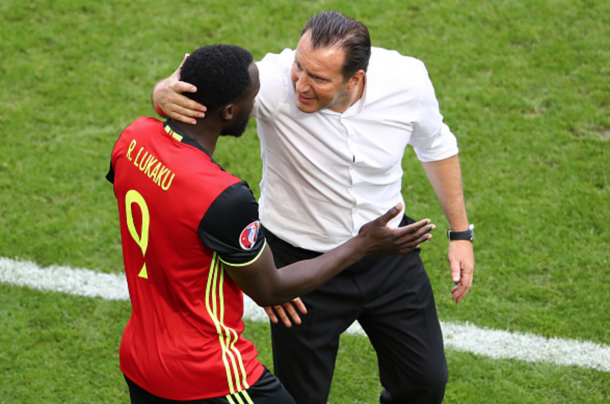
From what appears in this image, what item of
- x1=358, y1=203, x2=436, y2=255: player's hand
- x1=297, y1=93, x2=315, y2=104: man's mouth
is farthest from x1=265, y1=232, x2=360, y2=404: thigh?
x1=297, y1=93, x2=315, y2=104: man's mouth

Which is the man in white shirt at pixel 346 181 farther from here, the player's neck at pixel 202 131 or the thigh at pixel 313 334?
the player's neck at pixel 202 131

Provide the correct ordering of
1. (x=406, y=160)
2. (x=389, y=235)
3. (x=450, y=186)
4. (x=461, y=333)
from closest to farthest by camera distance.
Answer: (x=389, y=235) → (x=450, y=186) → (x=461, y=333) → (x=406, y=160)

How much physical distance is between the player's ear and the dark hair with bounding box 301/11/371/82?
655mm

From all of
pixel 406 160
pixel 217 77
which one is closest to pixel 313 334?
pixel 217 77

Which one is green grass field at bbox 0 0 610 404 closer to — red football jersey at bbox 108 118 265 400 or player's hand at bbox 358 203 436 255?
player's hand at bbox 358 203 436 255

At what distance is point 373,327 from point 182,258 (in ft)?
4.60

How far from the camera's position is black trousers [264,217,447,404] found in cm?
370

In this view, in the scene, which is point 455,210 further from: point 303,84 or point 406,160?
point 406,160

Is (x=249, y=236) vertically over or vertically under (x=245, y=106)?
under

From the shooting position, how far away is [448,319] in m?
5.19

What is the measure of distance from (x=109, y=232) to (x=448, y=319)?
8.74 feet

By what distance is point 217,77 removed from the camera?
280 centimetres

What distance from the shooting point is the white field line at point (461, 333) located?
4.83 metres

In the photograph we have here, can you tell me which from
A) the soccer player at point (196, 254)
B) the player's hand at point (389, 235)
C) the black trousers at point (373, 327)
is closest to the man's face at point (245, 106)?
the soccer player at point (196, 254)
